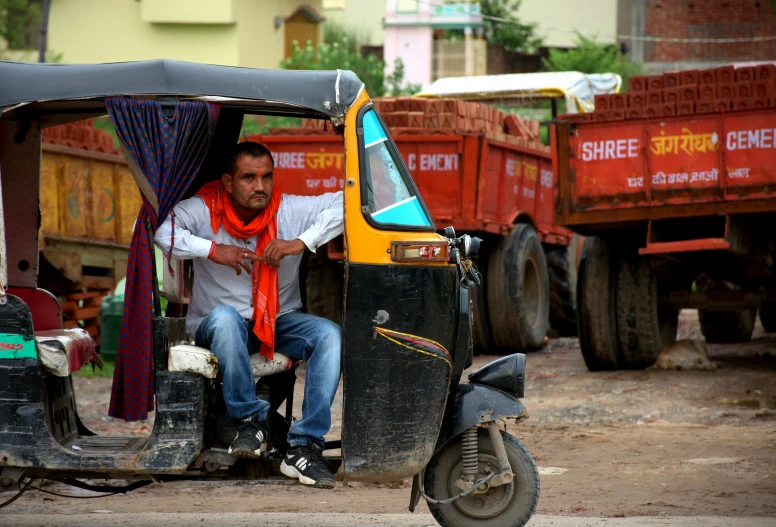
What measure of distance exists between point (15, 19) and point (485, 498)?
1051 inches

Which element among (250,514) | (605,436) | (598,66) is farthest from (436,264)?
(598,66)

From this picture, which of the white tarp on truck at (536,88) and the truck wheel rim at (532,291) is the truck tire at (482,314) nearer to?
the truck wheel rim at (532,291)

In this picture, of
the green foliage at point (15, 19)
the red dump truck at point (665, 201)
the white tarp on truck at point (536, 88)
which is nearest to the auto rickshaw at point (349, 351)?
the red dump truck at point (665, 201)

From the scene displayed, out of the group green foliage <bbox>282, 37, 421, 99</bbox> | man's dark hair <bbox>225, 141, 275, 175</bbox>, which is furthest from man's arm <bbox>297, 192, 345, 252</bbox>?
green foliage <bbox>282, 37, 421, 99</bbox>

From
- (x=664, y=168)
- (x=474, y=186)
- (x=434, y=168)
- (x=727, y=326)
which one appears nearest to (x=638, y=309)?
(x=664, y=168)

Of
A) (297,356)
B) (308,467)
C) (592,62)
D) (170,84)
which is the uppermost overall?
(592,62)

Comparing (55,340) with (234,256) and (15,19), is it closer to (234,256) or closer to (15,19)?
(234,256)

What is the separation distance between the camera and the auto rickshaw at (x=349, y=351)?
5234mm

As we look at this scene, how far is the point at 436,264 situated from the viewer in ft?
17.4

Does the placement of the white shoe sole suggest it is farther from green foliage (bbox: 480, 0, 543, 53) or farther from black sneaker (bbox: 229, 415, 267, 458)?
green foliage (bbox: 480, 0, 543, 53)

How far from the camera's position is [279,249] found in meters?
5.39

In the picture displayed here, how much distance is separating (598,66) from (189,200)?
1086 inches

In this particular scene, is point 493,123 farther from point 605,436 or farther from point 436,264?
point 436,264

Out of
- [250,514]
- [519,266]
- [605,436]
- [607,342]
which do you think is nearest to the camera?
[250,514]
